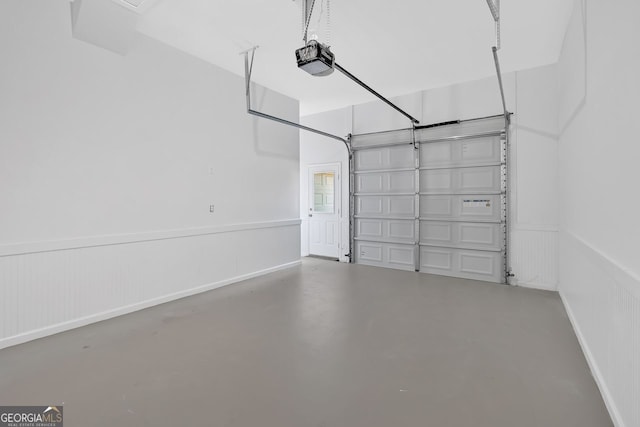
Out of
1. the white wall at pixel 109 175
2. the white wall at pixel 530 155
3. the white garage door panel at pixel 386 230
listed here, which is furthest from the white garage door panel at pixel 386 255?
the white wall at pixel 109 175

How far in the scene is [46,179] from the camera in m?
2.97

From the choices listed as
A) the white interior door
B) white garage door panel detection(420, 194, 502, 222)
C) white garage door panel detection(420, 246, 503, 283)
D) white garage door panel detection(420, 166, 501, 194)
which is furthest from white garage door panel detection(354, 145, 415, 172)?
white garage door panel detection(420, 246, 503, 283)

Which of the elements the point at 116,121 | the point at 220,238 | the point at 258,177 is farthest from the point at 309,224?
the point at 116,121

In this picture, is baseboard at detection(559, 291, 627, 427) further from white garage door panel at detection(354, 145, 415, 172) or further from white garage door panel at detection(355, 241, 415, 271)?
white garage door panel at detection(354, 145, 415, 172)

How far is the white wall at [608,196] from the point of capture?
1.58m

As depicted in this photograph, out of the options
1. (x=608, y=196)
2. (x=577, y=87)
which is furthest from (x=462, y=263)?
(x=608, y=196)

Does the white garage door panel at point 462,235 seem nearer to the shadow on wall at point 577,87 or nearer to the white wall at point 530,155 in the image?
the white wall at point 530,155

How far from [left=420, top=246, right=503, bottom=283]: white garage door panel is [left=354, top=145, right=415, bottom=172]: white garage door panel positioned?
5.53ft

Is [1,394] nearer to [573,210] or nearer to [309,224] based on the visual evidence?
[573,210]

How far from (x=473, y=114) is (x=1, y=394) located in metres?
6.41

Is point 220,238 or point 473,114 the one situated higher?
→ point 473,114

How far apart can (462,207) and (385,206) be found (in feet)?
4.77

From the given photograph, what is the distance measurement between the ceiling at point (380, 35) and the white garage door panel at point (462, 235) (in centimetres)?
248

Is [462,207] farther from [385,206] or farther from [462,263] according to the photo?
[385,206]
